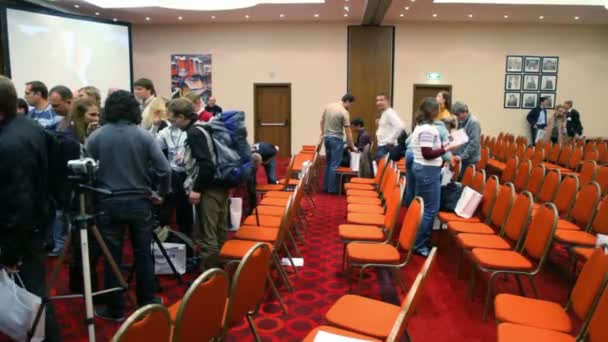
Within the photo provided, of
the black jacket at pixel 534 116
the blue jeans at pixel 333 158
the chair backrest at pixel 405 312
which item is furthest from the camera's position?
the black jacket at pixel 534 116

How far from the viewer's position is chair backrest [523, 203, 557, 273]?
296cm

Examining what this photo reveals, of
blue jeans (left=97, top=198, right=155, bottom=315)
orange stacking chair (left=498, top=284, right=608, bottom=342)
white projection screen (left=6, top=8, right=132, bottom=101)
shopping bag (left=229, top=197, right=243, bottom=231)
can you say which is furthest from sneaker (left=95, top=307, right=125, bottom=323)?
white projection screen (left=6, top=8, right=132, bottom=101)

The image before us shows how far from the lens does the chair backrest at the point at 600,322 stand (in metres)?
1.97

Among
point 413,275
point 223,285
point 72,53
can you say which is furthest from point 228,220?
point 72,53

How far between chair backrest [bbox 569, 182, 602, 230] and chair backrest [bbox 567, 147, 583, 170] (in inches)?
149

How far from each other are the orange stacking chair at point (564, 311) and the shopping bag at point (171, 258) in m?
2.38

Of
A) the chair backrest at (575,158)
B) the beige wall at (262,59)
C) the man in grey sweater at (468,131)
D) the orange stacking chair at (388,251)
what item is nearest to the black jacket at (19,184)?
the orange stacking chair at (388,251)

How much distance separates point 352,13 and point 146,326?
9.91 metres

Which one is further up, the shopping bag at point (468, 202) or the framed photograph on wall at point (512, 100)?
the framed photograph on wall at point (512, 100)

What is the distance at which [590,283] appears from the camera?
227cm

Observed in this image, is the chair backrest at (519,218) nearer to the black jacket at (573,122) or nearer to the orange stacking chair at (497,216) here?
the orange stacking chair at (497,216)

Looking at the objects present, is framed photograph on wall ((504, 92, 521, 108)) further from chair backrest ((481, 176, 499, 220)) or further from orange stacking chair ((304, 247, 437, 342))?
orange stacking chair ((304, 247, 437, 342))

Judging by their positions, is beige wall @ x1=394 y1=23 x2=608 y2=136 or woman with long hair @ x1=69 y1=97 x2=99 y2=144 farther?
beige wall @ x1=394 y1=23 x2=608 y2=136

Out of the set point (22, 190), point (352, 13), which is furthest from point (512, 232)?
point (352, 13)
